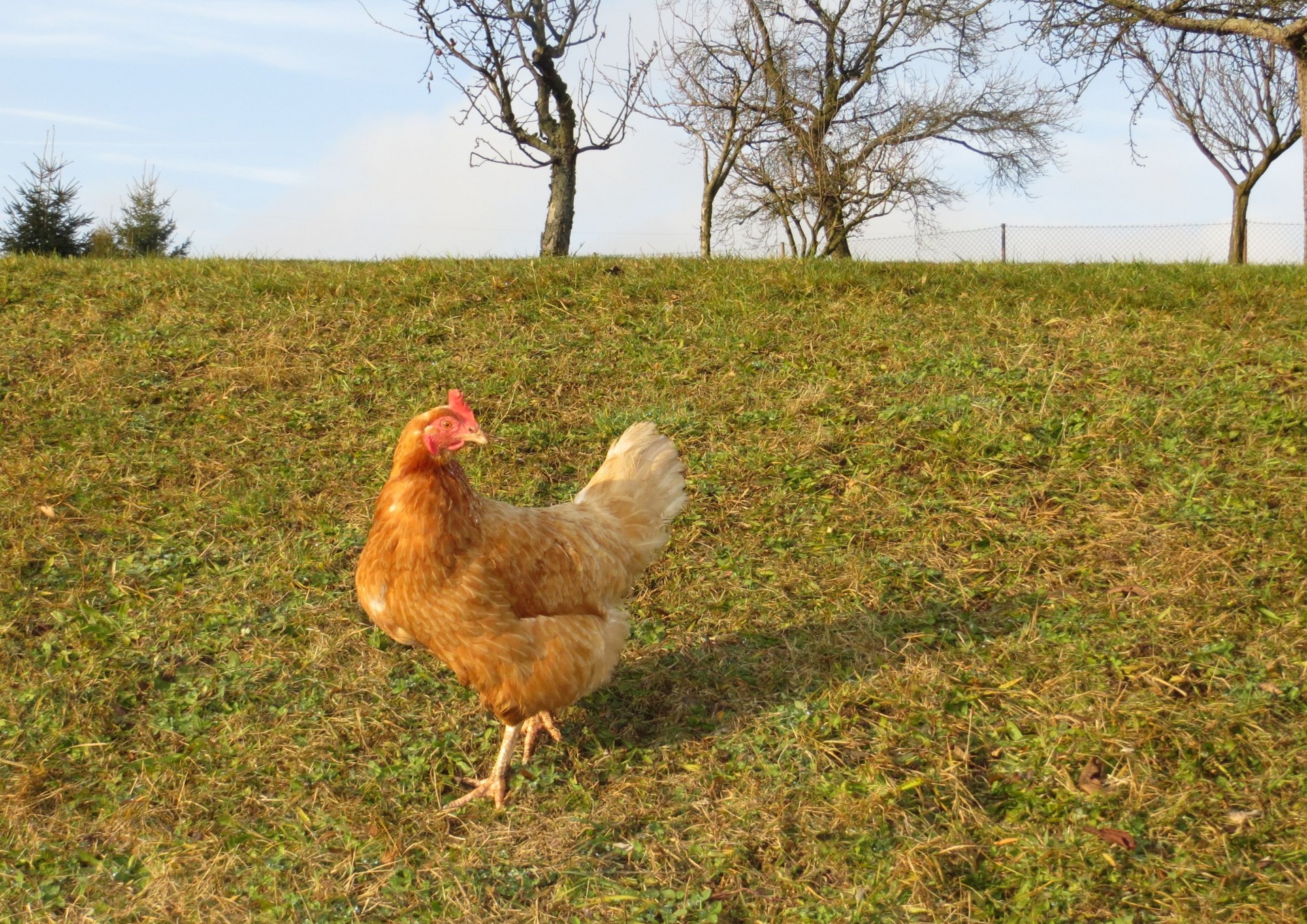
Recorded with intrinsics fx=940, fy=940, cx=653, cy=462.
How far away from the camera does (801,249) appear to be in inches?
785

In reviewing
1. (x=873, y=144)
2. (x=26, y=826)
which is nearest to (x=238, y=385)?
(x=26, y=826)

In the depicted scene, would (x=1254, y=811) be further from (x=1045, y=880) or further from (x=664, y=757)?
(x=664, y=757)

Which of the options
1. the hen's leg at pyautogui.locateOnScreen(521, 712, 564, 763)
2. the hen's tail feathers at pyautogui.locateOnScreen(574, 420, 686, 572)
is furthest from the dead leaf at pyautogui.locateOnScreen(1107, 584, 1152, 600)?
the hen's leg at pyautogui.locateOnScreen(521, 712, 564, 763)

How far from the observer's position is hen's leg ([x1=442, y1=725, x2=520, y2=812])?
4047 mm

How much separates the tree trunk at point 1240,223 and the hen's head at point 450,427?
22040 millimetres

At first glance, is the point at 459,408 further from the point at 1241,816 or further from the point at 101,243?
the point at 101,243

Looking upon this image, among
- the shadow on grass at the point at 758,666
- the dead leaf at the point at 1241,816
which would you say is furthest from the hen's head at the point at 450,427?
the dead leaf at the point at 1241,816

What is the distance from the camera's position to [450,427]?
3.68 meters

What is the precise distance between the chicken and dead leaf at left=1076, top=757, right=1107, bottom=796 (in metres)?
2.04

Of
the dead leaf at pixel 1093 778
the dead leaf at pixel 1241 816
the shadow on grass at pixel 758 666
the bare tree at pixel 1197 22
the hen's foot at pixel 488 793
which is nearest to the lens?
the dead leaf at pixel 1241 816

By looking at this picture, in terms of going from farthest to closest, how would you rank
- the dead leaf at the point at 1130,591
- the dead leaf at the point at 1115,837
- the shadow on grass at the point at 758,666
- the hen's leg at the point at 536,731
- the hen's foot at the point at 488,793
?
the dead leaf at the point at 1130,591 < the shadow on grass at the point at 758,666 < the hen's leg at the point at 536,731 < the hen's foot at the point at 488,793 < the dead leaf at the point at 1115,837

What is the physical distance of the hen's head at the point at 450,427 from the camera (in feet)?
12.0

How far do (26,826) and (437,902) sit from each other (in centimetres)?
191

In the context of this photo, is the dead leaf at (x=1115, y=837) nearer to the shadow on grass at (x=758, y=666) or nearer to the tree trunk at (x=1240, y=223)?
the shadow on grass at (x=758, y=666)
